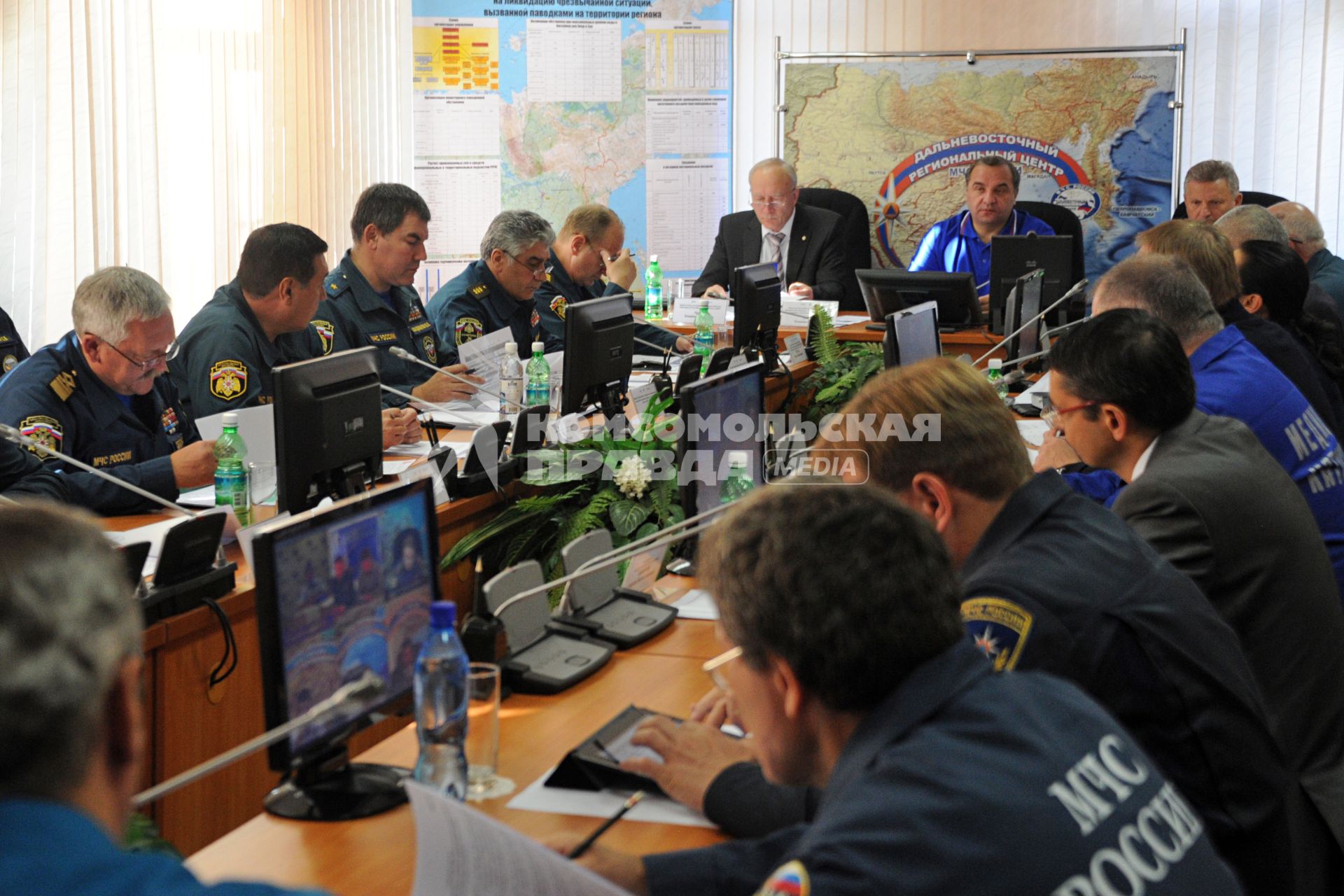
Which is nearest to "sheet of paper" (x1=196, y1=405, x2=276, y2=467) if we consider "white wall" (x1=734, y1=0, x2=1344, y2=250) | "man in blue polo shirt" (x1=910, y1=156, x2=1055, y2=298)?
"man in blue polo shirt" (x1=910, y1=156, x2=1055, y2=298)

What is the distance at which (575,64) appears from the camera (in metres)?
7.19

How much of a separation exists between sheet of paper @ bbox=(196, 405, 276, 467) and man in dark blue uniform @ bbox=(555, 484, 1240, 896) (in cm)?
201

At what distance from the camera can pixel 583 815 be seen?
160 cm

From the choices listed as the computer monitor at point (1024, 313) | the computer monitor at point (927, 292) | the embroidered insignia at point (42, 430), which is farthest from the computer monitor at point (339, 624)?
the computer monitor at point (927, 292)

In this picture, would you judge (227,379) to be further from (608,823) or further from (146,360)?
(608,823)

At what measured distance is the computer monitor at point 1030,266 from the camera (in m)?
5.43

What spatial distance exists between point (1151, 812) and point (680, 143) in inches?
→ 257

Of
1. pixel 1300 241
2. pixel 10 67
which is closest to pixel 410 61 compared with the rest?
pixel 10 67

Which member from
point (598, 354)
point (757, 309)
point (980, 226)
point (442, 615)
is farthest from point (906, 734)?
point (980, 226)

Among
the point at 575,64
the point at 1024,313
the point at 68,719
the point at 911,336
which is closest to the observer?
the point at 68,719

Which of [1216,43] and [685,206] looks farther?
[685,206]

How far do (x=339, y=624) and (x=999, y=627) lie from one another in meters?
0.80

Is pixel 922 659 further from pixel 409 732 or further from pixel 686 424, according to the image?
pixel 686 424

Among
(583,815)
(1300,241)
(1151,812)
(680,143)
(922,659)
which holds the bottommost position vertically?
(583,815)
